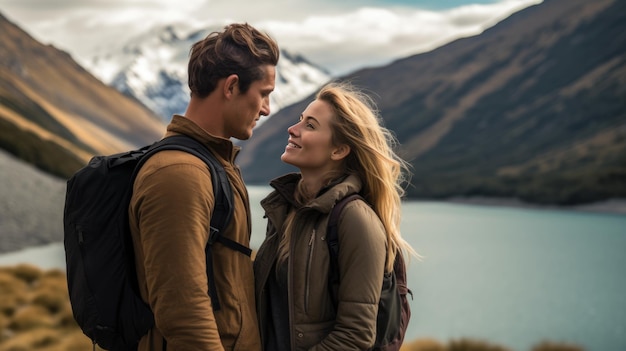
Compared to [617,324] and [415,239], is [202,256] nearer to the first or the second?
[617,324]

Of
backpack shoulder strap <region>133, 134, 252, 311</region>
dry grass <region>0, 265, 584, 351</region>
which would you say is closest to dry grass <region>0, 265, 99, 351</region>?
dry grass <region>0, 265, 584, 351</region>

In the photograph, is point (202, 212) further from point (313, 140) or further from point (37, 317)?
point (37, 317)

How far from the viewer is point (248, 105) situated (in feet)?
11.3

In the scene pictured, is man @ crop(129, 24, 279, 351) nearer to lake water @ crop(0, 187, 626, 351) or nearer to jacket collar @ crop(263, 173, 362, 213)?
jacket collar @ crop(263, 173, 362, 213)

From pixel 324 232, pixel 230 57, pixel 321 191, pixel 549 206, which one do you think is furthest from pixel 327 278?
pixel 549 206

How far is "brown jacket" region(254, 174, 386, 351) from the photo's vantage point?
134 inches

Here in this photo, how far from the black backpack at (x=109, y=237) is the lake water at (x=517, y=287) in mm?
11427

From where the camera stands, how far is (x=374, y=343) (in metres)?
3.58

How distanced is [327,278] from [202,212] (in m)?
0.87

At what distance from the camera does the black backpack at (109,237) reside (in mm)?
3104

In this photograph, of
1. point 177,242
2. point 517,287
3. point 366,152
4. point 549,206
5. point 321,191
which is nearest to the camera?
point 177,242

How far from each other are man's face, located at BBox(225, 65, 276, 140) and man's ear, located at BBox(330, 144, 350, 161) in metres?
0.58

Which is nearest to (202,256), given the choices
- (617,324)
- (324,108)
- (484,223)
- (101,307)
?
(101,307)

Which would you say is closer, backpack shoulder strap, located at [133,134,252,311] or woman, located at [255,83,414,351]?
backpack shoulder strap, located at [133,134,252,311]
